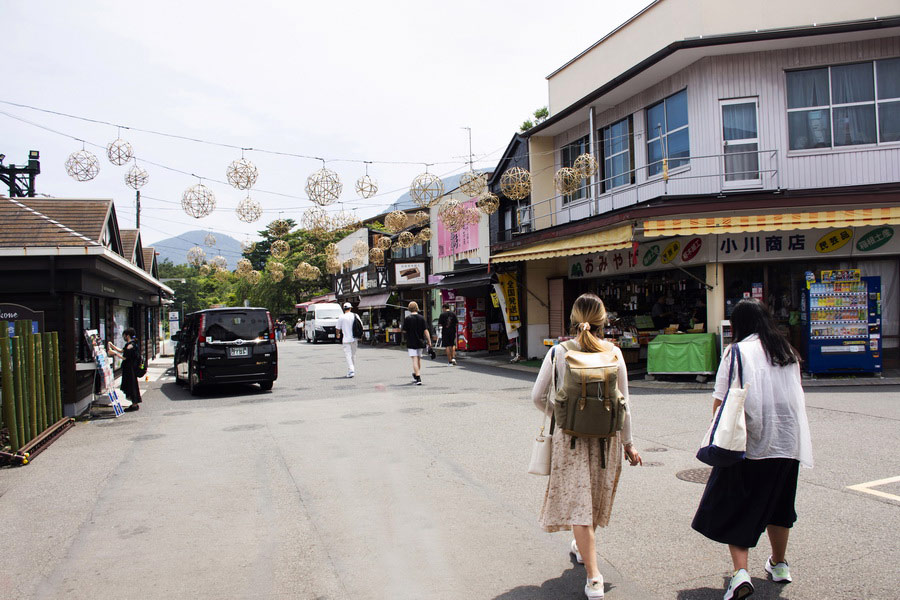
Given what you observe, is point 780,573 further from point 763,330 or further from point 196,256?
point 196,256

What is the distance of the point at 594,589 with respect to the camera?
3861 mm

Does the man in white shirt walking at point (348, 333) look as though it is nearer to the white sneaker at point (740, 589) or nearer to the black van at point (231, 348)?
the black van at point (231, 348)

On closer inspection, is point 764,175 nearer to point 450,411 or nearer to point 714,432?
point 450,411

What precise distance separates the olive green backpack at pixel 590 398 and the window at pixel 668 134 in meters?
12.2

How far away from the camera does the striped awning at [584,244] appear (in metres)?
14.1

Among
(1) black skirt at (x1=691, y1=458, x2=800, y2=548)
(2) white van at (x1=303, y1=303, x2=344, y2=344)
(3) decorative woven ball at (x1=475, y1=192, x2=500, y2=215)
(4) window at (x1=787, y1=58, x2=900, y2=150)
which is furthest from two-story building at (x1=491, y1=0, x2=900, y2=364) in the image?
(2) white van at (x1=303, y1=303, x2=344, y2=344)

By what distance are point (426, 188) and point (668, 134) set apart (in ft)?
19.7

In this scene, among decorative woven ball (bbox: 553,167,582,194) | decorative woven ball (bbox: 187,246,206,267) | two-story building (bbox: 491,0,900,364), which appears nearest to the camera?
two-story building (bbox: 491,0,900,364)

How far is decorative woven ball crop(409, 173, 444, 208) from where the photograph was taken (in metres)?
16.1

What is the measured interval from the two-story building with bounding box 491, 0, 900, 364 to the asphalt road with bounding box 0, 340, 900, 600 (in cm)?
442

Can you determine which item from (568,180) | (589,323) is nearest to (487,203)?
(568,180)

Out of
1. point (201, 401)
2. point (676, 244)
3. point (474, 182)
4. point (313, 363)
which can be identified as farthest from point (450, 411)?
point (313, 363)

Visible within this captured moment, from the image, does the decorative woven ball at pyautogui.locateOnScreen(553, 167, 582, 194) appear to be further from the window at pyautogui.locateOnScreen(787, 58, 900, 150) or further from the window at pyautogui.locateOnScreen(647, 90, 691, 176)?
the window at pyautogui.locateOnScreen(787, 58, 900, 150)

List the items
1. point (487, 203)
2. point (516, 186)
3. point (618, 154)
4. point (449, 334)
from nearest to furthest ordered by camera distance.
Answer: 1. point (516, 186)
2. point (618, 154)
3. point (487, 203)
4. point (449, 334)
